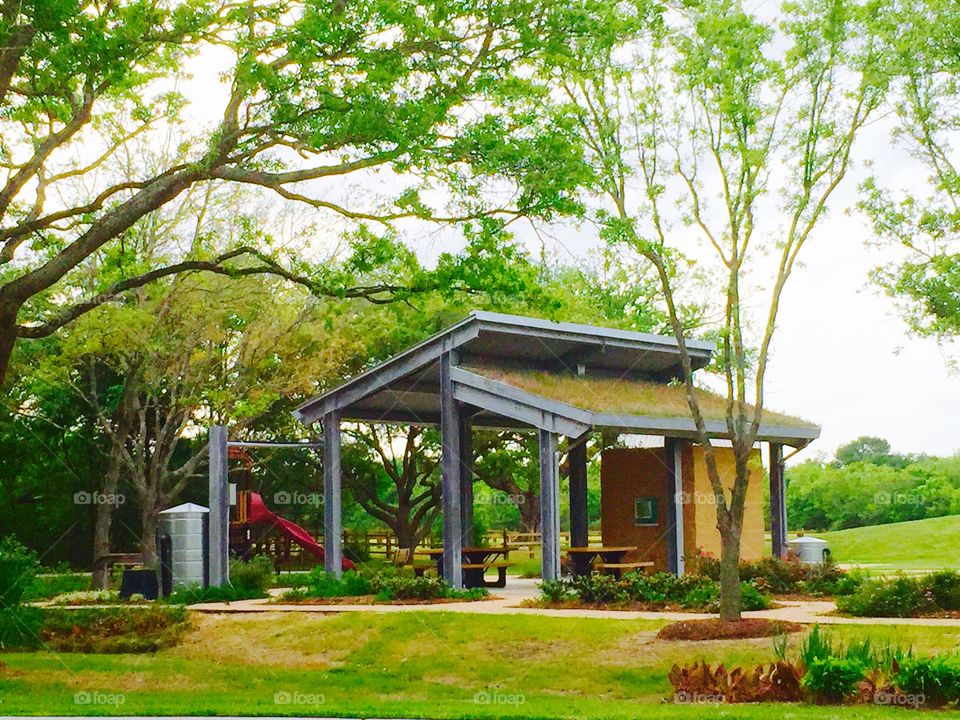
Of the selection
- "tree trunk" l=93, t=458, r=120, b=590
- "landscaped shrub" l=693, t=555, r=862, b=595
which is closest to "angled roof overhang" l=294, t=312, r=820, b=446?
"landscaped shrub" l=693, t=555, r=862, b=595

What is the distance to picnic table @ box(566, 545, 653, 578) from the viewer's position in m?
22.4

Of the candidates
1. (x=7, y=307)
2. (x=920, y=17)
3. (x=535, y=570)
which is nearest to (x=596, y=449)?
(x=535, y=570)

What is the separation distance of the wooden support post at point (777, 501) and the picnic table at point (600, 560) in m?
4.33

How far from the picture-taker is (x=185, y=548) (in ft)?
78.3

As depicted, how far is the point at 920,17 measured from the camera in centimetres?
1773

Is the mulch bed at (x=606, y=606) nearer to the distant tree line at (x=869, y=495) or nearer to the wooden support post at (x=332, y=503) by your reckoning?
the wooden support post at (x=332, y=503)

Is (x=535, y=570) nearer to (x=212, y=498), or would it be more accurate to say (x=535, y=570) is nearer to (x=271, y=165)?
(x=212, y=498)

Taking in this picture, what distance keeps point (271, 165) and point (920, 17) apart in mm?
9953

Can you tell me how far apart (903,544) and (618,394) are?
1803 centimetres

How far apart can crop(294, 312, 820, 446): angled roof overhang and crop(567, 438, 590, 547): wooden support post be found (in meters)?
1.83

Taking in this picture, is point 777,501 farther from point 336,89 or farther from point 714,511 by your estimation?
point 336,89

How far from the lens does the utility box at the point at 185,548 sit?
78.1 feet

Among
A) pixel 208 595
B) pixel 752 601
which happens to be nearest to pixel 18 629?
pixel 208 595

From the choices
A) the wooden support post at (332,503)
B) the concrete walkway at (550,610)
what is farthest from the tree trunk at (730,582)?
the wooden support post at (332,503)
